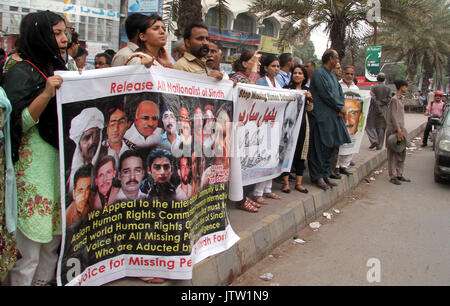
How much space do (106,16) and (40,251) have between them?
24.8 m

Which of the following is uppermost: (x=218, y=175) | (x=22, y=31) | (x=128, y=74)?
(x=22, y=31)

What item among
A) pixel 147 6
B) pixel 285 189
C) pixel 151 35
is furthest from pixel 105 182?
pixel 147 6

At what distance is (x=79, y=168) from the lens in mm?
2459

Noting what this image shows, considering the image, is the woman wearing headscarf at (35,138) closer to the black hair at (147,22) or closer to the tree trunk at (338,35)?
the black hair at (147,22)

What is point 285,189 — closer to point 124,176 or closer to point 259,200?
point 259,200

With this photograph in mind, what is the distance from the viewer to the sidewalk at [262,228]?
9.84 ft

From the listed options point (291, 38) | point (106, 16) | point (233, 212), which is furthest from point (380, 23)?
point (106, 16)

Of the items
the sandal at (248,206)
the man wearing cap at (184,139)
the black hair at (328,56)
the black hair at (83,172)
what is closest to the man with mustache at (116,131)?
the black hair at (83,172)

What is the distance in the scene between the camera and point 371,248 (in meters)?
4.11

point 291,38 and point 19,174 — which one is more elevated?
point 291,38

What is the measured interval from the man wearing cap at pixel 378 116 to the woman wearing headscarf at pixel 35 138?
883 centimetres

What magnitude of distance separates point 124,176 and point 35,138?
22.5 inches
